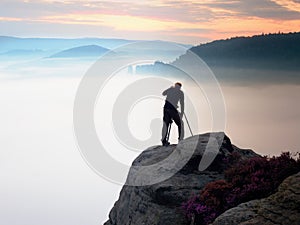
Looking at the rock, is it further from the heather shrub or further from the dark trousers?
the dark trousers

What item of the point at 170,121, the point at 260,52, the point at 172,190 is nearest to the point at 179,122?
the point at 170,121

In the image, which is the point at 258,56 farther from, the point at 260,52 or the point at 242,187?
the point at 242,187

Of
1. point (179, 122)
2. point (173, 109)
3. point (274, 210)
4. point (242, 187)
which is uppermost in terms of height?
point (173, 109)

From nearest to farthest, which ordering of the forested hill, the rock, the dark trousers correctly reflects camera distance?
the rock < the dark trousers < the forested hill

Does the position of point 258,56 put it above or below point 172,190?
above

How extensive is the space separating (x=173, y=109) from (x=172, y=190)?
5396mm

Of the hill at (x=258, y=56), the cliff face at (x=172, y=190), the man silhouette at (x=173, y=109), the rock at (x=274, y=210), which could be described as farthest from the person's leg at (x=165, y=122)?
the hill at (x=258, y=56)

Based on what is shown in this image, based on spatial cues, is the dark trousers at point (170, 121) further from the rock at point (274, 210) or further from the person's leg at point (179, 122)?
the rock at point (274, 210)

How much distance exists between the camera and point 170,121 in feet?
77.4

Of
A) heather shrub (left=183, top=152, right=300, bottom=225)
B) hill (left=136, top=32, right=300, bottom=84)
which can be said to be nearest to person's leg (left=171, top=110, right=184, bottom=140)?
heather shrub (left=183, top=152, right=300, bottom=225)

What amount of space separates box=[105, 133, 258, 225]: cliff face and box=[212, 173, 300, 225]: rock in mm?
3592

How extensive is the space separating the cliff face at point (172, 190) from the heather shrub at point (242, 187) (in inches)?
28.9

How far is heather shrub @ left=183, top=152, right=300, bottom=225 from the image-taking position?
1661 cm

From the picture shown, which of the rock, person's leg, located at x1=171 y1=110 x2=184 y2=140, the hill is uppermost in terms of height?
the hill
